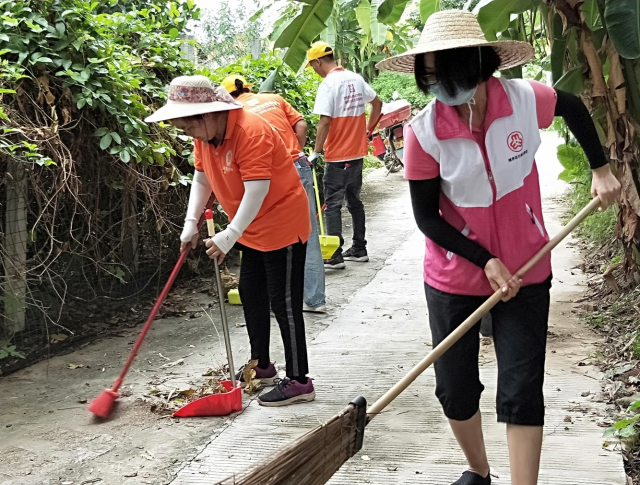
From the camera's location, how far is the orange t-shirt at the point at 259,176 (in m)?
3.56

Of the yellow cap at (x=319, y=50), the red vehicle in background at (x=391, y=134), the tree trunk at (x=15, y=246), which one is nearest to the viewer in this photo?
the tree trunk at (x=15, y=246)

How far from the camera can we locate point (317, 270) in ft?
18.0

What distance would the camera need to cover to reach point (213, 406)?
383 cm

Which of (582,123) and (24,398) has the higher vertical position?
(582,123)

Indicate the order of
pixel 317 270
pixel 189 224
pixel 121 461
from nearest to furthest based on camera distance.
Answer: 1. pixel 121 461
2. pixel 189 224
3. pixel 317 270

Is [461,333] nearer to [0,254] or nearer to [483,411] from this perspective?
[483,411]

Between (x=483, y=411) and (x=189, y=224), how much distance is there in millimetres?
1782

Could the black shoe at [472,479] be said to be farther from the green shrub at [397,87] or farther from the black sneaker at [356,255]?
the green shrub at [397,87]

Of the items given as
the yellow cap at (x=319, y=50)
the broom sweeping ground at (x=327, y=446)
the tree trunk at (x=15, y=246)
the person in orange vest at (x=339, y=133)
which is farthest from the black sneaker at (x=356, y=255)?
the broom sweeping ground at (x=327, y=446)

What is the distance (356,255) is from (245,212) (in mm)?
3758

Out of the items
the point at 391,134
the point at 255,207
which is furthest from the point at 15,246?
the point at 391,134

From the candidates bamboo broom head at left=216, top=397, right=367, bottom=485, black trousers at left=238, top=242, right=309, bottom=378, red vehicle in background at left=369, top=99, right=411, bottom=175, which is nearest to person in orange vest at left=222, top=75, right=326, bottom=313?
black trousers at left=238, top=242, right=309, bottom=378

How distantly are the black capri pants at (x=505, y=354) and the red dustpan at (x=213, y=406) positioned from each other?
1.48m

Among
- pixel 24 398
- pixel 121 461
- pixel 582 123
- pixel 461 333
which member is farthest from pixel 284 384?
pixel 582 123
